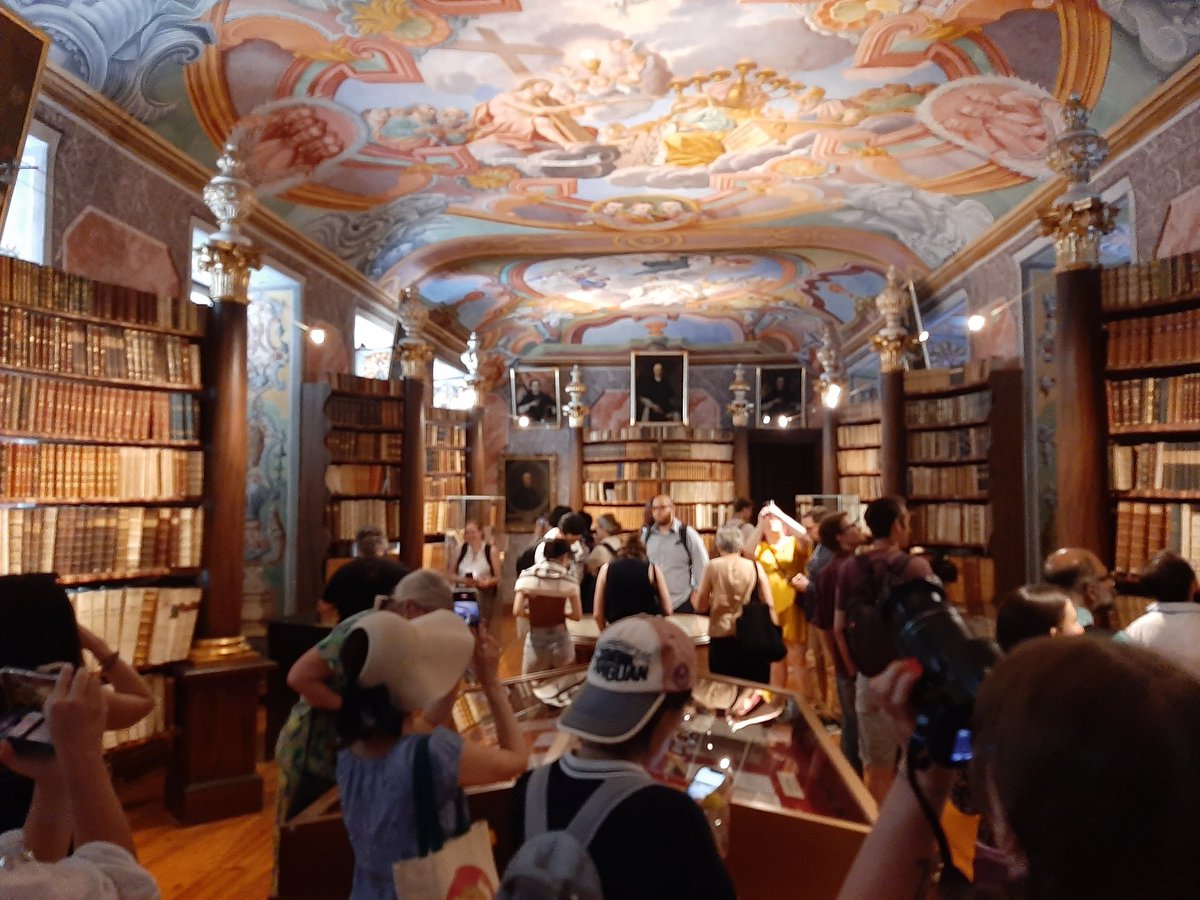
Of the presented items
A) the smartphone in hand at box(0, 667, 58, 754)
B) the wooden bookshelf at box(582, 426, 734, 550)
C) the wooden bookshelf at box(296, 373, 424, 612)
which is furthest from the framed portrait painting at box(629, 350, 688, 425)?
the smartphone in hand at box(0, 667, 58, 754)

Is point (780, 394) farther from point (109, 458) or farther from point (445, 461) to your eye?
point (109, 458)

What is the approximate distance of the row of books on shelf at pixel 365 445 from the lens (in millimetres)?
8312

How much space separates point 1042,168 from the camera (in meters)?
7.14

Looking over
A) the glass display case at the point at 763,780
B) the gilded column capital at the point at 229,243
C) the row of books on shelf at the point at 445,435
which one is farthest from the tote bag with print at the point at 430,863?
the row of books on shelf at the point at 445,435

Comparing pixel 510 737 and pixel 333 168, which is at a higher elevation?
pixel 333 168

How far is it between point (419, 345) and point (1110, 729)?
9.06 meters

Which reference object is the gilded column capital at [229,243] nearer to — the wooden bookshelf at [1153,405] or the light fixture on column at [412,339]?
the light fixture on column at [412,339]

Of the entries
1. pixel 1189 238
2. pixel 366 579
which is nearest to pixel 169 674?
pixel 366 579

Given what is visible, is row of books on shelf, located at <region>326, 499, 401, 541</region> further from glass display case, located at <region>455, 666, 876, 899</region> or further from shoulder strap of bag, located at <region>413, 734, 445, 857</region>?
shoulder strap of bag, located at <region>413, 734, 445, 857</region>

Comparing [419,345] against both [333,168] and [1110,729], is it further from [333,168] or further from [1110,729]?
[1110,729]

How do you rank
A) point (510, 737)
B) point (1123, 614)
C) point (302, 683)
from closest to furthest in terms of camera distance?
point (510, 737) < point (302, 683) < point (1123, 614)

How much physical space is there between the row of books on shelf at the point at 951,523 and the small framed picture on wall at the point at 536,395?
8628 mm

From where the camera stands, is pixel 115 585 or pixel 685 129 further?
pixel 685 129

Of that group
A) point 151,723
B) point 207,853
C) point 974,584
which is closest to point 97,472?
point 151,723
